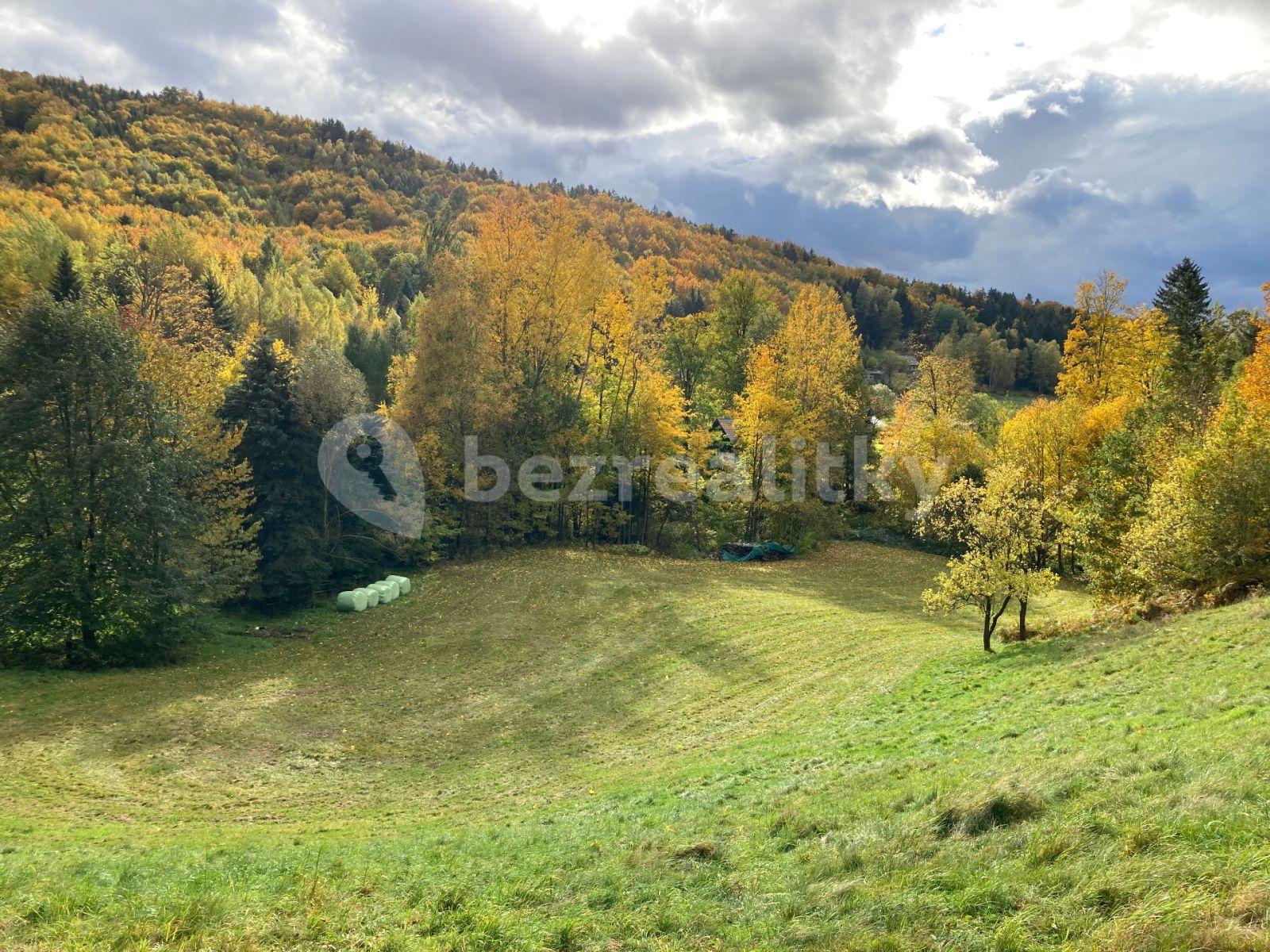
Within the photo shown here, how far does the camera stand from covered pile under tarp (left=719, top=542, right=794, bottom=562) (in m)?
46.7

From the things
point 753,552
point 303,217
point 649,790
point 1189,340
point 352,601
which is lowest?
point 649,790

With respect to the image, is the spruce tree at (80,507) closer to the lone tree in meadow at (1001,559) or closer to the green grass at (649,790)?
the green grass at (649,790)

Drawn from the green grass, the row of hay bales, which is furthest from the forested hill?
the green grass

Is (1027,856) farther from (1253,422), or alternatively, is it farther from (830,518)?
(830,518)

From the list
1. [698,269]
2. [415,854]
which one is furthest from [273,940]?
[698,269]

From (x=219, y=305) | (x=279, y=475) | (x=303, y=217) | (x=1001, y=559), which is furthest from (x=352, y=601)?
(x=303, y=217)

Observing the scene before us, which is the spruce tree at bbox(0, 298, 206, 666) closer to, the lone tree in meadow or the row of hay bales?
the row of hay bales

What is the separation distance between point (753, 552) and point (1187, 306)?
33737 mm

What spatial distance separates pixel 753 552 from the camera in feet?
153

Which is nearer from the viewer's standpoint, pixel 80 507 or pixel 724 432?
pixel 80 507

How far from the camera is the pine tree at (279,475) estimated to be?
1273 inches

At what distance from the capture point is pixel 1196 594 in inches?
883

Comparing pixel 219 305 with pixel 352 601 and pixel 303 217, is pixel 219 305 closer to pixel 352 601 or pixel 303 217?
pixel 352 601
